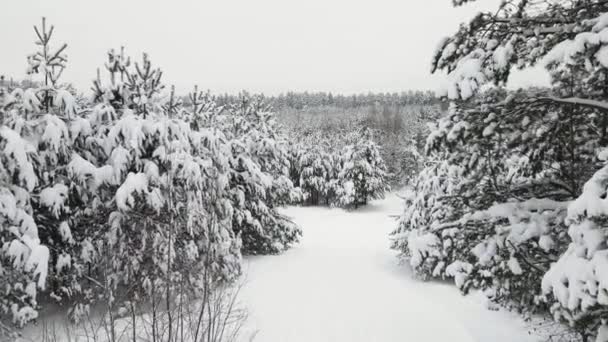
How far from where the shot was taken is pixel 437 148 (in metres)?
4.53

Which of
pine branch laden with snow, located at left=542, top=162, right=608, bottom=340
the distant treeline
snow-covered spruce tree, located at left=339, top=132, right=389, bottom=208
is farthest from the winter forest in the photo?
the distant treeline

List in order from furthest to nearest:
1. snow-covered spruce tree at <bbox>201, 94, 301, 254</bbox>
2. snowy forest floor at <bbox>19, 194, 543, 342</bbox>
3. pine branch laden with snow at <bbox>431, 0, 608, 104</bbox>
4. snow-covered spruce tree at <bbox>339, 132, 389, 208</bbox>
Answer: snow-covered spruce tree at <bbox>339, 132, 389, 208</bbox>, snow-covered spruce tree at <bbox>201, 94, 301, 254</bbox>, snowy forest floor at <bbox>19, 194, 543, 342</bbox>, pine branch laden with snow at <bbox>431, 0, 608, 104</bbox>

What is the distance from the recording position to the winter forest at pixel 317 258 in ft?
12.6

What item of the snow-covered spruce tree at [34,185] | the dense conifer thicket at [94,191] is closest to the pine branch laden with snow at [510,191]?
the dense conifer thicket at [94,191]

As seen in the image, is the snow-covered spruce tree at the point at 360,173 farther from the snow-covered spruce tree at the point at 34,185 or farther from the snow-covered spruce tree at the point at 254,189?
the snow-covered spruce tree at the point at 34,185

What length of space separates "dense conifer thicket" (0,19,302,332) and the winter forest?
0.04m

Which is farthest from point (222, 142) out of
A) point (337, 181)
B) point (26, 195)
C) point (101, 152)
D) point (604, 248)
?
point (337, 181)

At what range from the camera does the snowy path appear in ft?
22.8

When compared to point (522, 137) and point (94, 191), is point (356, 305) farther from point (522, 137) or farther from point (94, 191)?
point (94, 191)

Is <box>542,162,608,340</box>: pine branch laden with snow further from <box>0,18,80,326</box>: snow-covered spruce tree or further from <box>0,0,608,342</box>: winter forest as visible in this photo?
<box>0,18,80,326</box>: snow-covered spruce tree

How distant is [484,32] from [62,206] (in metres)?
6.84

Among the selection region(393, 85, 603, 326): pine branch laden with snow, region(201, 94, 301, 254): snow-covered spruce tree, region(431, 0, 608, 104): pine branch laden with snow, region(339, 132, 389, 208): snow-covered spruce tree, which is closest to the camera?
A: region(431, 0, 608, 104): pine branch laden with snow

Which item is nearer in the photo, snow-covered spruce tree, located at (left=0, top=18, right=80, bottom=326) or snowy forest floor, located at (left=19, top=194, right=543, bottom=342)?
snow-covered spruce tree, located at (left=0, top=18, right=80, bottom=326)

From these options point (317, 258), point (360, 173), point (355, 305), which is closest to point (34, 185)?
point (355, 305)
